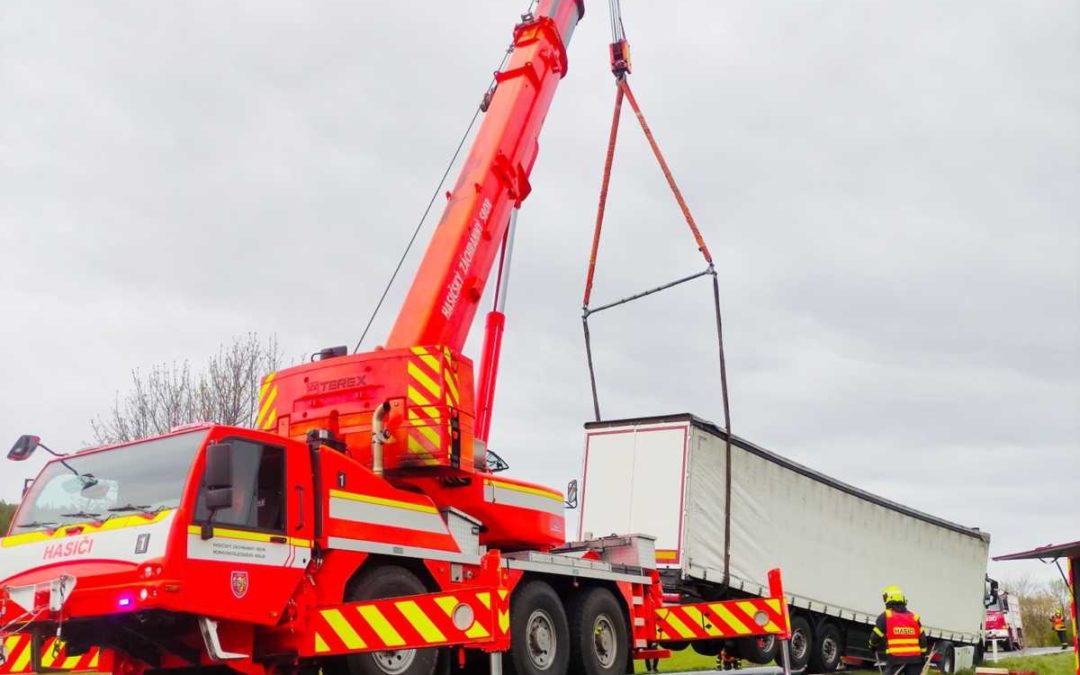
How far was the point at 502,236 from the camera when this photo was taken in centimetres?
1282

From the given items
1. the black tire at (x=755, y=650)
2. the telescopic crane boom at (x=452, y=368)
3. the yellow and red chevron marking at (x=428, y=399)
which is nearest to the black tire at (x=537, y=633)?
the telescopic crane boom at (x=452, y=368)

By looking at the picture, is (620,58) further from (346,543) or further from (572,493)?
(346,543)

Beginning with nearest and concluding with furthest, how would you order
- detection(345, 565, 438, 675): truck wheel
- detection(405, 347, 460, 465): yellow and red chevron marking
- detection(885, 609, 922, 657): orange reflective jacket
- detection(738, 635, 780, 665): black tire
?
detection(345, 565, 438, 675): truck wheel → detection(405, 347, 460, 465): yellow and red chevron marking → detection(885, 609, 922, 657): orange reflective jacket → detection(738, 635, 780, 665): black tire

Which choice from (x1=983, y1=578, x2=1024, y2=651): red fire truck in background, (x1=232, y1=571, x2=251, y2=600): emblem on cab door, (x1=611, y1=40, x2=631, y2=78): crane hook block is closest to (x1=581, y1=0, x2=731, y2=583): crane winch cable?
(x1=611, y1=40, x2=631, y2=78): crane hook block

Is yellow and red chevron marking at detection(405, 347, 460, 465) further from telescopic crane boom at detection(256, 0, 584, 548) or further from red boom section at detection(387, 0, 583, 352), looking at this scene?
red boom section at detection(387, 0, 583, 352)

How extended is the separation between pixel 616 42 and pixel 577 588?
313 inches

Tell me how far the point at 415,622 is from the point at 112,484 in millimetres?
2724

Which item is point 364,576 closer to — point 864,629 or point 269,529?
point 269,529

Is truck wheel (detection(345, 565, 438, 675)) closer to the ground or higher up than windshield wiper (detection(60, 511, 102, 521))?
closer to the ground

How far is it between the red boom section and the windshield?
10.1 feet

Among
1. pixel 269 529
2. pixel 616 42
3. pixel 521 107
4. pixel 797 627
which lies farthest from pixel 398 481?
pixel 797 627

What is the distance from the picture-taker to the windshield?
8.09m

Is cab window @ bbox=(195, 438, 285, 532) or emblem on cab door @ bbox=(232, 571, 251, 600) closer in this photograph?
emblem on cab door @ bbox=(232, 571, 251, 600)

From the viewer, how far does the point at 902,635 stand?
12.4 meters
